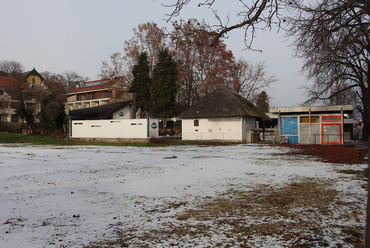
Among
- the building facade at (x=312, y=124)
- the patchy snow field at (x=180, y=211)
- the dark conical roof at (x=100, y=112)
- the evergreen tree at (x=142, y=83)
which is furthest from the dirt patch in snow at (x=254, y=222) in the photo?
the evergreen tree at (x=142, y=83)

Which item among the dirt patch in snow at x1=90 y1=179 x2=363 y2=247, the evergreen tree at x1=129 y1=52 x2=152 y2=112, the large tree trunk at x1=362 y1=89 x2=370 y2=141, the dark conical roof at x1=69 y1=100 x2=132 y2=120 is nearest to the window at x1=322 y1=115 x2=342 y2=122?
the large tree trunk at x1=362 y1=89 x2=370 y2=141

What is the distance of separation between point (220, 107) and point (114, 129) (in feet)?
38.5

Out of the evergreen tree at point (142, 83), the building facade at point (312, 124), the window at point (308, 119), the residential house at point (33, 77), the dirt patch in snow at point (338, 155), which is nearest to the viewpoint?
the dirt patch in snow at point (338, 155)

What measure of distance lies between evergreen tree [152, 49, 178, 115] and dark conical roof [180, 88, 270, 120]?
3.59 meters

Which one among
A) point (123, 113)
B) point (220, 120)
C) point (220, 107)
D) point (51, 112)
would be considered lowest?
point (220, 120)

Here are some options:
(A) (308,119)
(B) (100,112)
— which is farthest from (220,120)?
(B) (100,112)

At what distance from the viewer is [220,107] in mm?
31781

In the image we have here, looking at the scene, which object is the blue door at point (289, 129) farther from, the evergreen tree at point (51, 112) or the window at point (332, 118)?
the evergreen tree at point (51, 112)

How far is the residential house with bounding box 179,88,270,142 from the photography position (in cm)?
3044

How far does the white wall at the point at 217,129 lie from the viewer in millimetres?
30344

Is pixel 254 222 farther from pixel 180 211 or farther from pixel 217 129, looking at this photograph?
pixel 217 129

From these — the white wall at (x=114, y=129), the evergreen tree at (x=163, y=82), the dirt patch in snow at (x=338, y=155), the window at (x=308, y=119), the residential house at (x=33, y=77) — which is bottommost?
the dirt patch in snow at (x=338, y=155)

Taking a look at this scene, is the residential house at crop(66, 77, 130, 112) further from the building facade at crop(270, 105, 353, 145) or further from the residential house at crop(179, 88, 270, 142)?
the building facade at crop(270, 105, 353, 145)

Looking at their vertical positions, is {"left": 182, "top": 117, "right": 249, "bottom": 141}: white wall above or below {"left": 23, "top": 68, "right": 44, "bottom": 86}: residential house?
below
